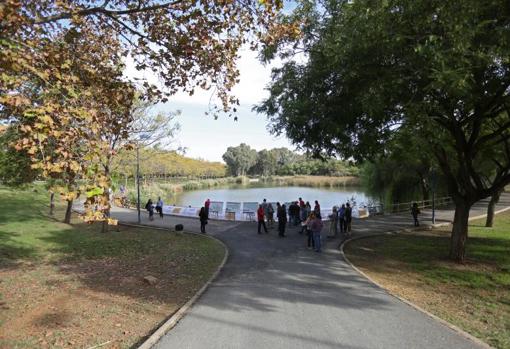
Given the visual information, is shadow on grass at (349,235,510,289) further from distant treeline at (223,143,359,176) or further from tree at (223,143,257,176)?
tree at (223,143,257,176)

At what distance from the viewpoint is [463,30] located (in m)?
7.86

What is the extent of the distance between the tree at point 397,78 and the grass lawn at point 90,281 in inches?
229

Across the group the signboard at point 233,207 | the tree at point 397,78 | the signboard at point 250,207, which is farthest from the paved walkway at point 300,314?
the signboard at point 233,207

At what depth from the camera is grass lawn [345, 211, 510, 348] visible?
762 centimetres

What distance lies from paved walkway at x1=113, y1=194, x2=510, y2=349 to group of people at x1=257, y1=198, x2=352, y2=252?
1.91 meters

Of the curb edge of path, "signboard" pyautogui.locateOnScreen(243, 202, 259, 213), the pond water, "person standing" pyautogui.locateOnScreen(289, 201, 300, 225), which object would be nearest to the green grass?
the curb edge of path

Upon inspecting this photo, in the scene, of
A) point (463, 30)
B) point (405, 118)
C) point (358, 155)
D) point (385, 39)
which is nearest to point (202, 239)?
point (358, 155)

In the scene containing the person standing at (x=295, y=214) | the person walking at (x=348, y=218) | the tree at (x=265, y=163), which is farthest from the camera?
the tree at (x=265, y=163)

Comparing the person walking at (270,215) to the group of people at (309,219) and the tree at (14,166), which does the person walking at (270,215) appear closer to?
the group of people at (309,219)

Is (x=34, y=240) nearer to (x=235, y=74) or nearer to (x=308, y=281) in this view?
(x=308, y=281)

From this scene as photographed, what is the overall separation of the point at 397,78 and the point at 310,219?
6420 millimetres

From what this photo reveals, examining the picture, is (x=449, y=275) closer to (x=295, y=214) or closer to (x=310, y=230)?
(x=310, y=230)

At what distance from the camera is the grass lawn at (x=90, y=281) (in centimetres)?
691

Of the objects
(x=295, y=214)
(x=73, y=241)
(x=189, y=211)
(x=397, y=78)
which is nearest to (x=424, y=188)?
(x=295, y=214)
